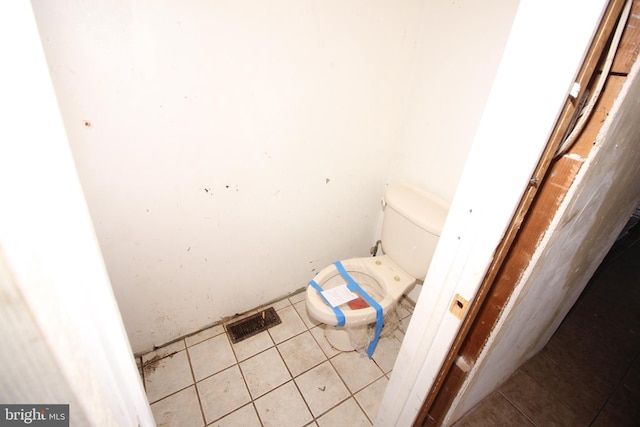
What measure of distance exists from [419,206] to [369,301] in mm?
534

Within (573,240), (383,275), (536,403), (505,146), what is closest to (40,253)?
(505,146)

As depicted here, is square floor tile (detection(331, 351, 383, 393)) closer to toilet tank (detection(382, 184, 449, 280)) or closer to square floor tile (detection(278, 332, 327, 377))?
square floor tile (detection(278, 332, 327, 377))

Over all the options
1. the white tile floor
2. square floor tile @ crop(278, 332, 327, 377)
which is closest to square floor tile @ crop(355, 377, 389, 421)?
the white tile floor

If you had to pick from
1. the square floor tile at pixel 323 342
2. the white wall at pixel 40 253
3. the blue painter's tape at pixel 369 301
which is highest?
the white wall at pixel 40 253

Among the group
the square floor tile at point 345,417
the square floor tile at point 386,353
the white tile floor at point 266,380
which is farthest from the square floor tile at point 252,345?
the square floor tile at point 386,353

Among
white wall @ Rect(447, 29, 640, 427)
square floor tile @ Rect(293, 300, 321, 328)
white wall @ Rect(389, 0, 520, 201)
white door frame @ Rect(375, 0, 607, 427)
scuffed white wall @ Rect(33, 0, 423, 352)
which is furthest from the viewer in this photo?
square floor tile @ Rect(293, 300, 321, 328)

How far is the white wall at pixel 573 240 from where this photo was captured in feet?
1.77

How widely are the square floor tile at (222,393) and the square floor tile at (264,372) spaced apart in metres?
0.03

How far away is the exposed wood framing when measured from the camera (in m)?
0.43

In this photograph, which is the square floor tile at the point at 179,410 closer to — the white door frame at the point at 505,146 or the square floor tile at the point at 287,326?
the square floor tile at the point at 287,326

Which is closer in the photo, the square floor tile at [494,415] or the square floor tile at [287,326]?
the square floor tile at [494,415]

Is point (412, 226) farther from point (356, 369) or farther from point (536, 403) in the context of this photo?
point (536, 403)

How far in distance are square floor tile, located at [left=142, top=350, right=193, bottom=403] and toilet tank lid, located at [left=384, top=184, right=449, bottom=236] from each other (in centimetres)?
131

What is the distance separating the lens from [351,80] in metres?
A: 1.25
